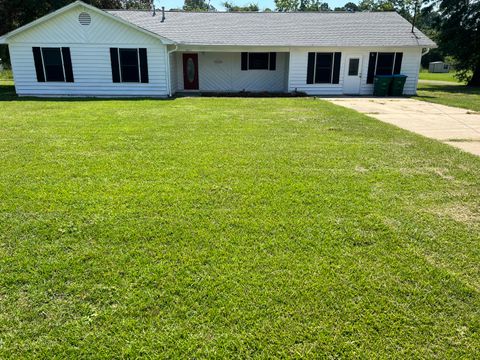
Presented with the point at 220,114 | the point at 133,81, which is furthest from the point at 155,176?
the point at 133,81

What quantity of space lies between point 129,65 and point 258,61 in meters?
6.83

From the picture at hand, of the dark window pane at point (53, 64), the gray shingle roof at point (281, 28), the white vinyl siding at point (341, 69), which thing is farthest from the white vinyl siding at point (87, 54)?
the white vinyl siding at point (341, 69)

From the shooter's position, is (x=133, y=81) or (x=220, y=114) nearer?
(x=220, y=114)

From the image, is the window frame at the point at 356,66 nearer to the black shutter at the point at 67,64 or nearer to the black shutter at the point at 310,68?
the black shutter at the point at 310,68

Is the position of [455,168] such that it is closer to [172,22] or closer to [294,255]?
[294,255]

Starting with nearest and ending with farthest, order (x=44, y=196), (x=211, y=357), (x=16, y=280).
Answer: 1. (x=211, y=357)
2. (x=16, y=280)
3. (x=44, y=196)

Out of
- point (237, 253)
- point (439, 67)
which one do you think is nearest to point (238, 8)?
point (439, 67)

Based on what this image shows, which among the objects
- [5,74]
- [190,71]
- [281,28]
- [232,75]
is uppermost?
[281,28]

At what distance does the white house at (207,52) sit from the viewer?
15.9 m

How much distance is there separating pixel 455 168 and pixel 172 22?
1790 cm

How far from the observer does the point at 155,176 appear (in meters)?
5.40

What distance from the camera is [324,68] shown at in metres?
18.6

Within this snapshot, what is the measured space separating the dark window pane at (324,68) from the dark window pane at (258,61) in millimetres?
2784

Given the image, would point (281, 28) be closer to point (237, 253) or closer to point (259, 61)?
point (259, 61)
